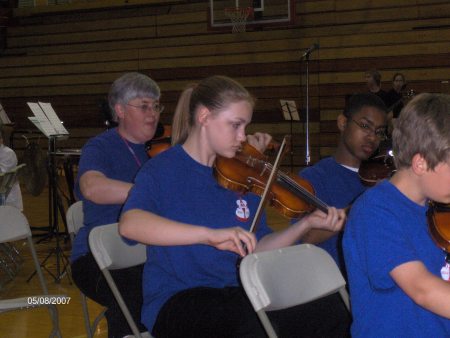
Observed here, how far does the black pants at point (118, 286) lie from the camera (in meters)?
2.60

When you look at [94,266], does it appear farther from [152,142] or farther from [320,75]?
[320,75]

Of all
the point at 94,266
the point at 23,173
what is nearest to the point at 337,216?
the point at 94,266

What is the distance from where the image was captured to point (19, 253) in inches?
231

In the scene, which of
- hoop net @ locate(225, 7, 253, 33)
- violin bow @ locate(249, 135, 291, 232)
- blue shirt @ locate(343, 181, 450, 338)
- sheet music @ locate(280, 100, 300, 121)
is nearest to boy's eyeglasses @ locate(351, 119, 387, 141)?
violin bow @ locate(249, 135, 291, 232)

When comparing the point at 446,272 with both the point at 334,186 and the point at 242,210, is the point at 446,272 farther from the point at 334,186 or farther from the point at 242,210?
the point at 334,186

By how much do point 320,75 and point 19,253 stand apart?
233 inches

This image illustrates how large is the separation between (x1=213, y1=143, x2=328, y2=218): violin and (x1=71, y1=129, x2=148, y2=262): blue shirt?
0.68m

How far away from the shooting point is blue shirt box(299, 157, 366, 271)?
2646mm

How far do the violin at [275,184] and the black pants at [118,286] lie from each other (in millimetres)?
642

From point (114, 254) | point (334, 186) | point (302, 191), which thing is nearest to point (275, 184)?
point (302, 191)

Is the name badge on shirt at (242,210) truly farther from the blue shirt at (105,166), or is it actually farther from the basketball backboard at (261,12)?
the basketball backboard at (261,12)

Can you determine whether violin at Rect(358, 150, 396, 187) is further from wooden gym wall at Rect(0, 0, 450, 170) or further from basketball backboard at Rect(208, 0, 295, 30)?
basketball backboard at Rect(208, 0, 295, 30)

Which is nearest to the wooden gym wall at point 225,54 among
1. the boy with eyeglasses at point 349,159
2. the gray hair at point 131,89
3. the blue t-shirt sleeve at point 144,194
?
the gray hair at point 131,89

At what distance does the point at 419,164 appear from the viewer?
1.61m
